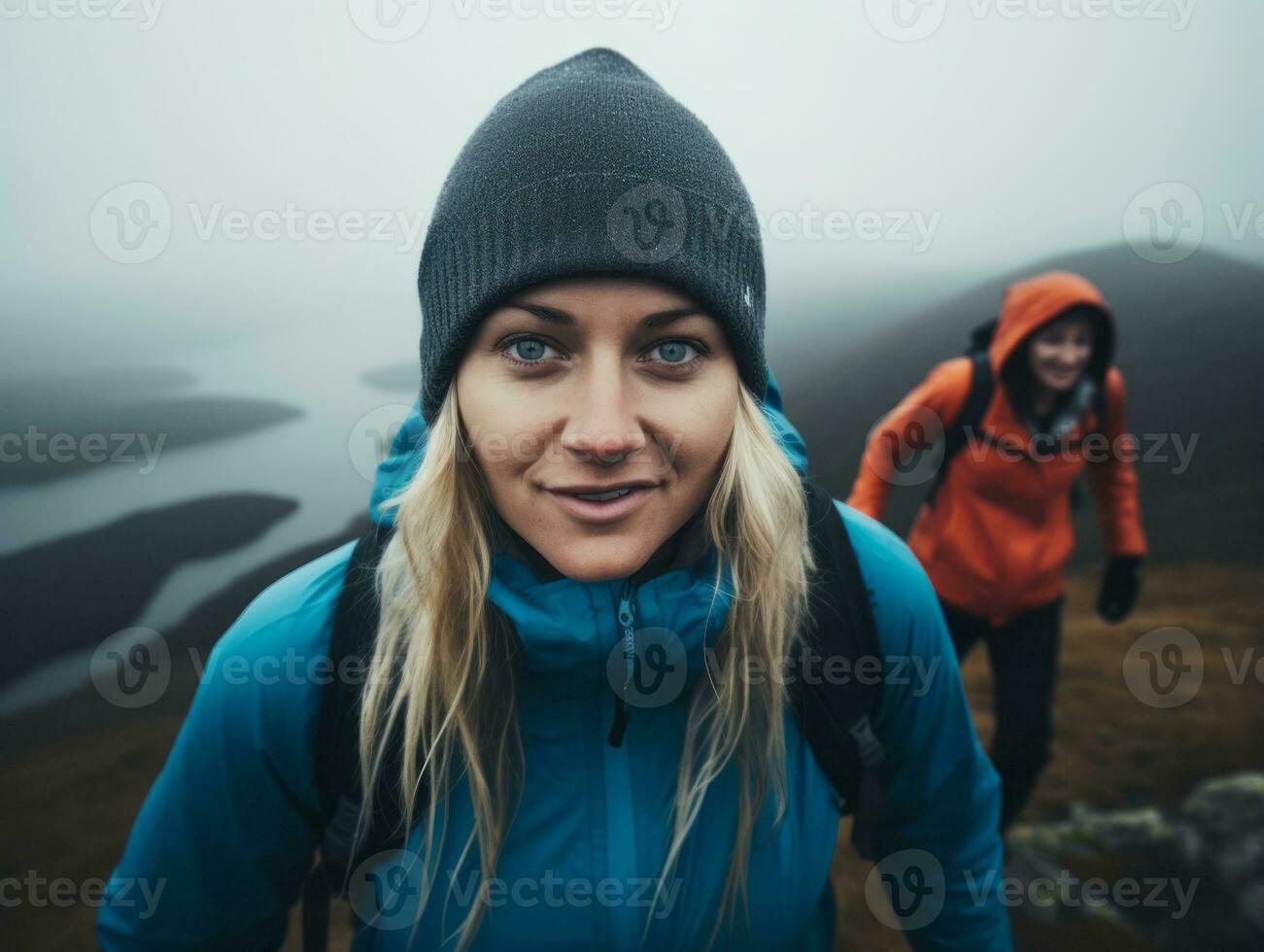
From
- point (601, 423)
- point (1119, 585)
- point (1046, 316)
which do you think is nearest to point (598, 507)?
point (601, 423)

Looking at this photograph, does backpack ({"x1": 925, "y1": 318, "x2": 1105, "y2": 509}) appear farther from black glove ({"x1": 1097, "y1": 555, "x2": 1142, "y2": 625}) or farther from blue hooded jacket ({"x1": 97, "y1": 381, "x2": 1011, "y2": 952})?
blue hooded jacket ({"x1": 97, "y1": 381, "x2": 1011, "y2": 952})

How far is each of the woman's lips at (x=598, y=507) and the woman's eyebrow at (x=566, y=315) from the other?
0.17 meters

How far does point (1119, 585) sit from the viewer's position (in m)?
2.29

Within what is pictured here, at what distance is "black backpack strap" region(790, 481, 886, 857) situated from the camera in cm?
90

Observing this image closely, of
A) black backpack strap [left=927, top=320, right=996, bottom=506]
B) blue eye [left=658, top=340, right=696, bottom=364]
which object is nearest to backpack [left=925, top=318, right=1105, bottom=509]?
black backpack strap [left=927, top=320, right=996, bottom=506]

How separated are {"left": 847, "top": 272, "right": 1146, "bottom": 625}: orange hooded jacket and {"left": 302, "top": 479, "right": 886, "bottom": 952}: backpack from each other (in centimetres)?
113

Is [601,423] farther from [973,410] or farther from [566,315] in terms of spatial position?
[973,410]

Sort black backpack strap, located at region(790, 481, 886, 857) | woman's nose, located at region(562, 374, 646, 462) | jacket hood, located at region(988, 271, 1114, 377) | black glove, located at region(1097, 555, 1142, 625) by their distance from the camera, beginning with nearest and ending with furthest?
woman's nose, located at region(562, 374, 646, 462) → black backpack strap, located at region(790, 481, 886, 857) → jacket hood, located at region(988, 271, 1114, 377) → black glove, located at region(1097, 555, 1142, 625)

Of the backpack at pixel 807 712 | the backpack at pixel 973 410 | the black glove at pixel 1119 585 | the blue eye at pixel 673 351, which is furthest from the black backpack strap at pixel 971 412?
the blue eye at pixel 673 351

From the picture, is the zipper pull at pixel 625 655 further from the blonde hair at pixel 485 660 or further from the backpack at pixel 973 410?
the backpack at pixel 973 410

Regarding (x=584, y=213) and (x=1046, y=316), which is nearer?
(x=584, y=213)

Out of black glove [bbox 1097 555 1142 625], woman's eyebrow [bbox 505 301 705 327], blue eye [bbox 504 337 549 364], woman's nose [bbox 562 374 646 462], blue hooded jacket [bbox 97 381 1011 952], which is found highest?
woman's eyebrow [bbox 505 301 705 327]

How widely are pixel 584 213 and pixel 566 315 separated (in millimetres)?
114

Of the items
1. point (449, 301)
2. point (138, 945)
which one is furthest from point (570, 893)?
point (449, 301)
